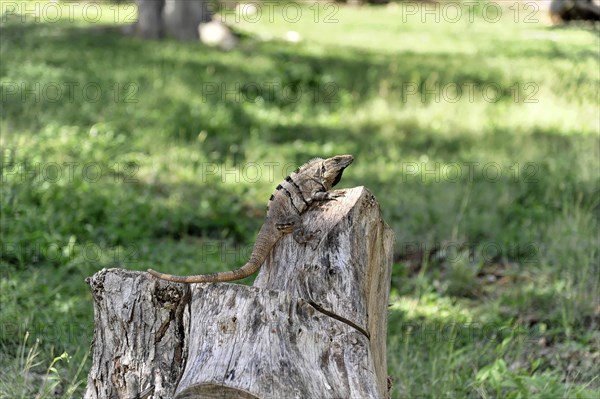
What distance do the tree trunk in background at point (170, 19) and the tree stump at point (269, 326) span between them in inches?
593

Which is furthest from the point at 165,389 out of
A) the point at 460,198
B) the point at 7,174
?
the point at 460,198

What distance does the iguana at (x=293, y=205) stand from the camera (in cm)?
431

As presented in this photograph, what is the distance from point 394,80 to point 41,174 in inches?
301

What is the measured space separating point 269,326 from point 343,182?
683cm

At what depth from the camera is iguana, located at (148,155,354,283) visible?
4309mm

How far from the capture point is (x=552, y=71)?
573 inches

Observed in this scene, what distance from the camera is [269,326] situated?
138 inches

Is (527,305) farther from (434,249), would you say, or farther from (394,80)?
(394,80)

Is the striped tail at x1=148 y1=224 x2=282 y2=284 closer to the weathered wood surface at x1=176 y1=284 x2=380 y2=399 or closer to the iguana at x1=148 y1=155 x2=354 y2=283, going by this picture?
the iguana at x1=148 y1=155 x2=354 y2=283

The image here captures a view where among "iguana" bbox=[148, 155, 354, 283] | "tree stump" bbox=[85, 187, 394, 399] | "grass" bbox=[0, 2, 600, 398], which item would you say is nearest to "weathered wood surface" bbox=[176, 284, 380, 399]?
"tree stump" bbox=[85, 187, 394, 399]

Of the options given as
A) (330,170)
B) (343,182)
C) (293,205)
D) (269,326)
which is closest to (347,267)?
(269,326)

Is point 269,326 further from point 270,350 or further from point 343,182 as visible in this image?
point 343,182

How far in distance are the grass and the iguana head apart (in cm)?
138

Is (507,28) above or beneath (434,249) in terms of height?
above
